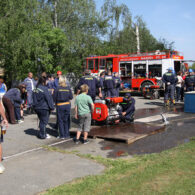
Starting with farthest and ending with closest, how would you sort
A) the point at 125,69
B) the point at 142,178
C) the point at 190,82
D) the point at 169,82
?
the point at 125,69, the point at 190,82, the point at 169,82, the point at 142,178

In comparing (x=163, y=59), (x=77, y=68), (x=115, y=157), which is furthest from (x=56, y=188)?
(x=77, y=68)

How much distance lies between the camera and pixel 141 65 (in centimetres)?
1986

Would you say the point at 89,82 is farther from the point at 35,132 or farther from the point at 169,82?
the point at 169,82

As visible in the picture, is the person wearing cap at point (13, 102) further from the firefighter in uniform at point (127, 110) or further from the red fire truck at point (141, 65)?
the red fire truck at point (141, 65)

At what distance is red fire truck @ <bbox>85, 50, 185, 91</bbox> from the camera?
61.7 ft

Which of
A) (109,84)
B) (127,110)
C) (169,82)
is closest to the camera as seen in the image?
(127,110)

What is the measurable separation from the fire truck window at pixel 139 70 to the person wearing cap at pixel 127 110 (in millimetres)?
10452

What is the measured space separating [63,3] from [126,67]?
1059cm

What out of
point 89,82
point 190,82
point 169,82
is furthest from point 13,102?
point 190,82

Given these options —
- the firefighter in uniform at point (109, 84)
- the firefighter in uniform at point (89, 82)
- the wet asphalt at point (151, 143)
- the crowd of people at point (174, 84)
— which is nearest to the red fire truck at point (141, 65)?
the crowd of people at point (174, 84)

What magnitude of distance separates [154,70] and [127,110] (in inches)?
→ 415

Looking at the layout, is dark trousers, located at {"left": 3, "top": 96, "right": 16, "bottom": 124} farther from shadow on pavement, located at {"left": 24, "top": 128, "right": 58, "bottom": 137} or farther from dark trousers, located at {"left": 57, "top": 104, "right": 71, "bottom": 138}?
dark trousers, located at {"left": 57, "top": 104, "right": 71, "bottom": 138}

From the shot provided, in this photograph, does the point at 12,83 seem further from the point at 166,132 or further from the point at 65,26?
the point at 166,132

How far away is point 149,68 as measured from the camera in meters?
19.5
